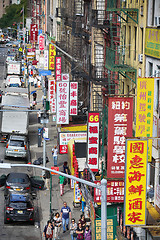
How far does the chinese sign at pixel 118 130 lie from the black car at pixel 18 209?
28.6ft

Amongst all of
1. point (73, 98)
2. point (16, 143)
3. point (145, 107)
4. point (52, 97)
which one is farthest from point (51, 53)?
point (145, 107)

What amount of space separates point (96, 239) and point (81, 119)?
20958mm

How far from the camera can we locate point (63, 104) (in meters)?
39.8

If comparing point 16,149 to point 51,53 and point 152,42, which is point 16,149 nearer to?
point 152,42

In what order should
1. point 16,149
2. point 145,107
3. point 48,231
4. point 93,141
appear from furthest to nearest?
point 16,149 → point 93,141 → point 48,231 → point 145,107

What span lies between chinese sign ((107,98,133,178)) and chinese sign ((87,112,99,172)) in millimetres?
5667

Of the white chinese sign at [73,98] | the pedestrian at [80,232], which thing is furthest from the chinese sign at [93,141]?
the white chinese sign at [73,98]

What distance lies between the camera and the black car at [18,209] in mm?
28953

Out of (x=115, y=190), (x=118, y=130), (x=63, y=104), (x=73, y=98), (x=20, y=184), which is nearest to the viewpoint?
(x=118, y=130)

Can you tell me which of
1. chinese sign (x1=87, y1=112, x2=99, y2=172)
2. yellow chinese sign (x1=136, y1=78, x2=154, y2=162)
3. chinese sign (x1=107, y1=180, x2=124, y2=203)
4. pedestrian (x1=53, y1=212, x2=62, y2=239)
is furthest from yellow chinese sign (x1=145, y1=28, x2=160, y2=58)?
pedestrian (x1=53, y1=212, x2=62, y2=239)

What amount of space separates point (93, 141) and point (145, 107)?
271 inches

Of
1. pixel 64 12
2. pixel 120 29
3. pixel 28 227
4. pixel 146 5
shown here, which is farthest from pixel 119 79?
pixel 64 12

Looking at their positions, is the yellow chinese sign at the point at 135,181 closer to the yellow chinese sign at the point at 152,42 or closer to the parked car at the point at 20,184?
the yellow chinese sign at the point at 152,42

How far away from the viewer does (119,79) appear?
33.2 meters
